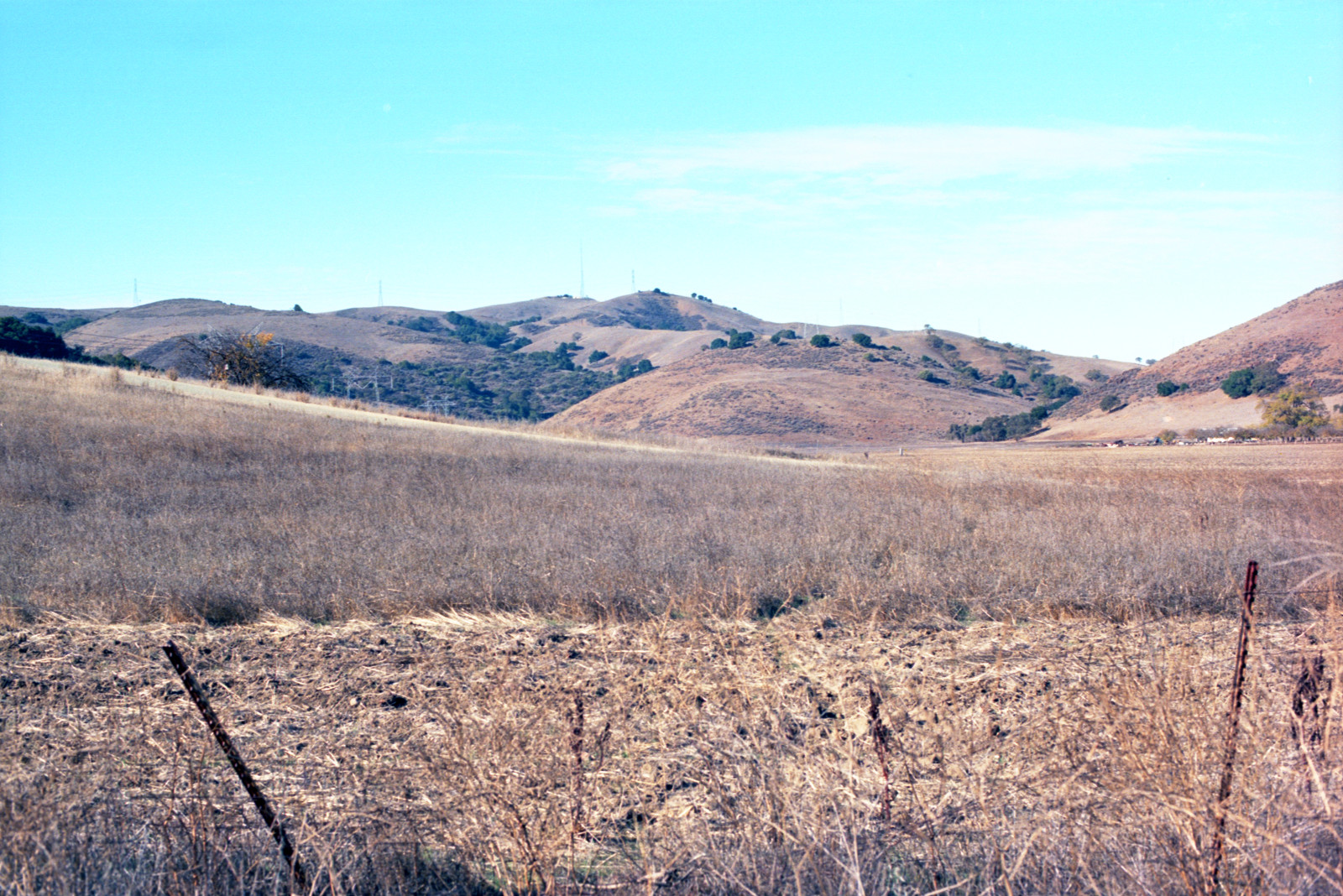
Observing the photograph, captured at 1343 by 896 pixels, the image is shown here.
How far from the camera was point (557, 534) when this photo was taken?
31.5ft

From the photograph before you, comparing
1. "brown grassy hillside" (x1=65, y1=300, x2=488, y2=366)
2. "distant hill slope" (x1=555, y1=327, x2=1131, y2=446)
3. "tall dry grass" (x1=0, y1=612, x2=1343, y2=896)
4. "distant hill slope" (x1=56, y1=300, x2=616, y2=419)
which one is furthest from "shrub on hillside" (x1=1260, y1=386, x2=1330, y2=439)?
"brown grassy hillside" (x1=65, y1=300, x2=488, y2=366)

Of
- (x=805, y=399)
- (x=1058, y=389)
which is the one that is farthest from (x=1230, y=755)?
(x=1058, y=389)

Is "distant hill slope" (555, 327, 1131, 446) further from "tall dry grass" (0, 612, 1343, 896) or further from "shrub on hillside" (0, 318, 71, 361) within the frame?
"tall dry grass" (0, 612, 1343, 896)

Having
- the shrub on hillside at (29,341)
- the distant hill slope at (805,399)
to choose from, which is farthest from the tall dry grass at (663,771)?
the shrub on hillside at (29,341)

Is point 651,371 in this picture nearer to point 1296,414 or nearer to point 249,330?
point 249,330

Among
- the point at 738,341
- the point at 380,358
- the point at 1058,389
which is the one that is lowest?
the point at 1058,389

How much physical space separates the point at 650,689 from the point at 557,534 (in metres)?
4.52

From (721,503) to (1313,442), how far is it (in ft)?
104

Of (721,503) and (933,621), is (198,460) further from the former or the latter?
(933,621)

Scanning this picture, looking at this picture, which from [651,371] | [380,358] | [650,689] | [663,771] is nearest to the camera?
[663,771]

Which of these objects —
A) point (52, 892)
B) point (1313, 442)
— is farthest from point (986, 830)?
point (1313, 442)

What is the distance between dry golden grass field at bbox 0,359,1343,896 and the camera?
308 cm

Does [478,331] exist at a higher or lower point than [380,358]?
higher

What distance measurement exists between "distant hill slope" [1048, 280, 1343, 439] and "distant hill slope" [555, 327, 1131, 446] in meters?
10.7
